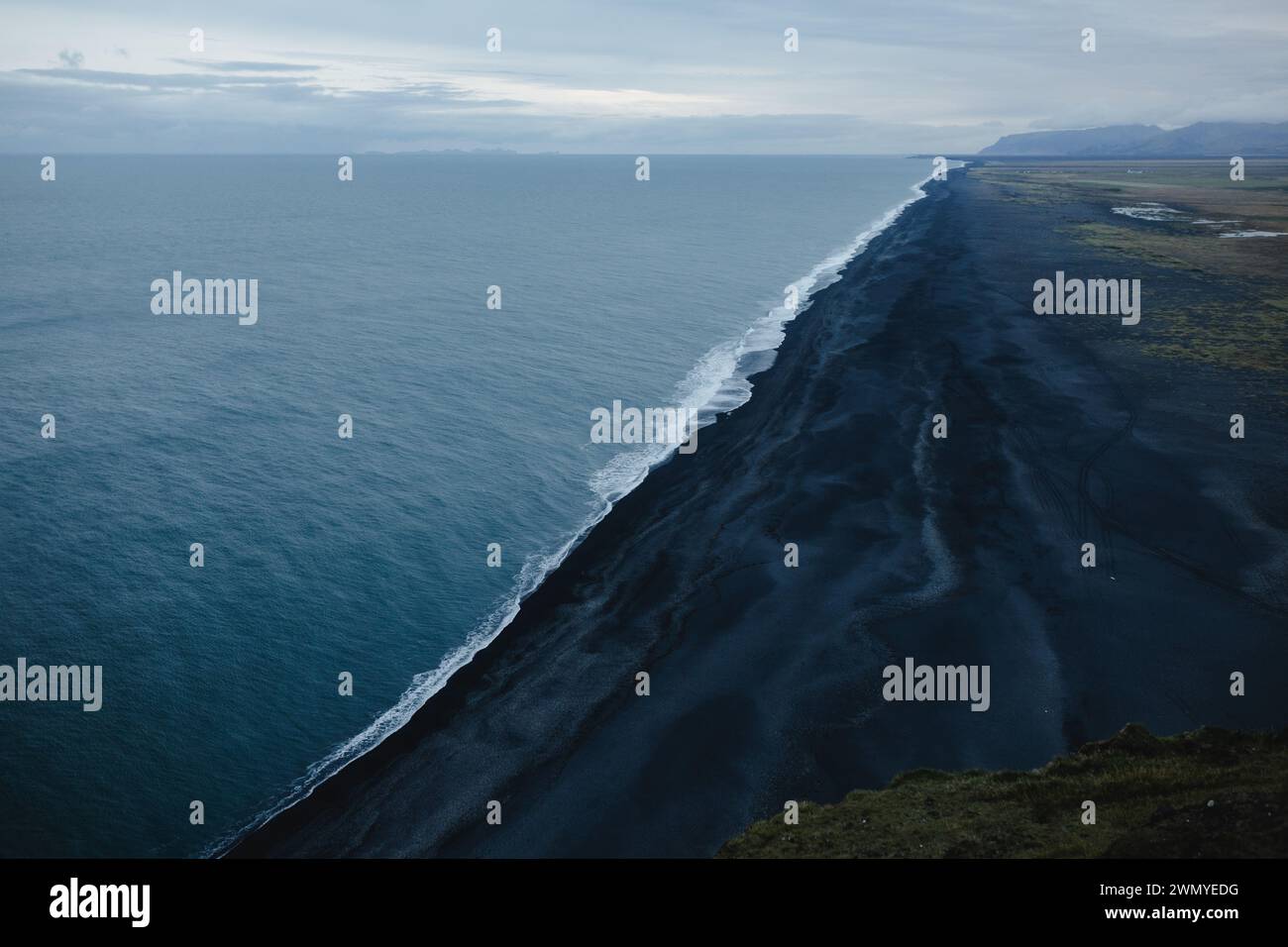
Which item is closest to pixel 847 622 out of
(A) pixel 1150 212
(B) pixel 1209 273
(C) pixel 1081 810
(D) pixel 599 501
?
(C) pixel 1081 810

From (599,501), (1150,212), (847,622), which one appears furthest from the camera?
(1150,212)

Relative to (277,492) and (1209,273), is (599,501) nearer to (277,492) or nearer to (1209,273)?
(277,492)

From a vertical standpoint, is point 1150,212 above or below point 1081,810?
above

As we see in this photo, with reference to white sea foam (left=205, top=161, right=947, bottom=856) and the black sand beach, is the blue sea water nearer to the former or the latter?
white sea foam (left=205, top=161, right=947, bottom=856)

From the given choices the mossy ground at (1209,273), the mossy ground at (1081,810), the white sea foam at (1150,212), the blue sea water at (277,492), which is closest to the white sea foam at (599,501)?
the blue sea water at (277,492)

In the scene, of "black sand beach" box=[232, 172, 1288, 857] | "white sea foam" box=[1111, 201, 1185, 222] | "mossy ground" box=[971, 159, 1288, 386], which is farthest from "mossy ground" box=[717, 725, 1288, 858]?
"white sea foam" box=[1111, 201, 1185, 222]
